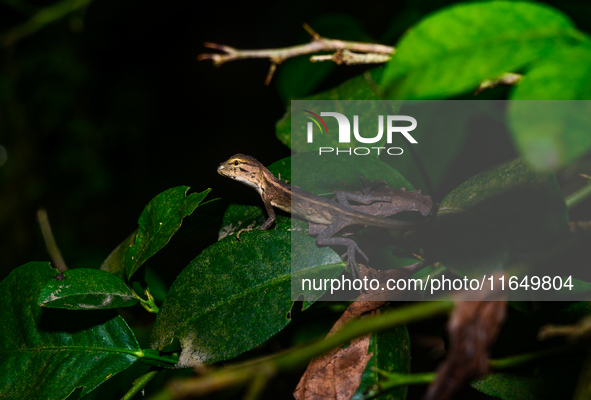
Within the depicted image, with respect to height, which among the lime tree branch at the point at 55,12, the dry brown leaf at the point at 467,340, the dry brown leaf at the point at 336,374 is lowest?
the dry brown leaf at the point at 336,374

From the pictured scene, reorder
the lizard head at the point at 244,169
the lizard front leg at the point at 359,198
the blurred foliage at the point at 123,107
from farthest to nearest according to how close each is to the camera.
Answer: the blurred foliage at the point at 123,107 → the lizard head at the point at 244,169 → the lizard front leg at the point at 359,198

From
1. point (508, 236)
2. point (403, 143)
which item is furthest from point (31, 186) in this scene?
point (508, 236)

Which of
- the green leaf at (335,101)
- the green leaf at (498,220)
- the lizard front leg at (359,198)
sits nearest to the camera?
the green leaf at (498,220)

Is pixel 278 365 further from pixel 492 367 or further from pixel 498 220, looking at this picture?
pixel 498 220

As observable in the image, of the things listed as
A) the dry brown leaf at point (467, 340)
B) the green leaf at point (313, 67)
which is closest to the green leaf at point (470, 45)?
the dry brown leaf at point (467, 340)

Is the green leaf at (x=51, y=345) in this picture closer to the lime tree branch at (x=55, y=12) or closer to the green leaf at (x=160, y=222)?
the green leaf at (x=160, y=222)

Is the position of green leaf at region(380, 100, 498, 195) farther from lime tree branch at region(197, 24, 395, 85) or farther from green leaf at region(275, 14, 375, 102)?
green leaf at region(275, 14, 375, 102)

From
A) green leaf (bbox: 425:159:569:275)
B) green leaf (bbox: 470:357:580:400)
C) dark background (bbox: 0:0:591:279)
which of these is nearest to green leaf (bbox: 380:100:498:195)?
green leaf (bbox: 425:159:569:275)
